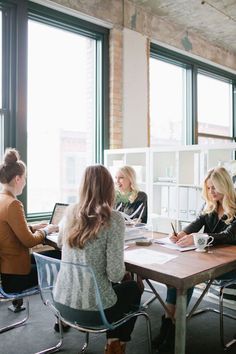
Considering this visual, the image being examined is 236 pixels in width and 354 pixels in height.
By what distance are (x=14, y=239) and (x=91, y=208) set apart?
2.67 feet

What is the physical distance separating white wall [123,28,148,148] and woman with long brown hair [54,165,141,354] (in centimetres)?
297

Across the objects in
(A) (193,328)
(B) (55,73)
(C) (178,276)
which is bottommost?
(A) (193,328)

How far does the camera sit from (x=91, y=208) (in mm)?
1793

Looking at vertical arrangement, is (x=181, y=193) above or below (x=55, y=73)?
below

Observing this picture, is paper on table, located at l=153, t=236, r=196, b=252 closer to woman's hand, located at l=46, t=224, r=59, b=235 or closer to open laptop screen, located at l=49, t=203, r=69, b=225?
woman's hand, located at l=46, t=224, r=59, b=235

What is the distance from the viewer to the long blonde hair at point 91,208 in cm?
172

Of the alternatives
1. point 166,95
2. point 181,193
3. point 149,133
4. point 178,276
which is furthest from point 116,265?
point 166,95

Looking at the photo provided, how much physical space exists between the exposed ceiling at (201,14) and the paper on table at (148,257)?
3.87 metres

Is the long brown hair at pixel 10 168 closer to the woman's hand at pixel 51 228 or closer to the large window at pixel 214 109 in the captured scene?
the woman's hand at pixel 51 228

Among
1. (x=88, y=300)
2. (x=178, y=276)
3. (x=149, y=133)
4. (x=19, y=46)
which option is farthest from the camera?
(x=149, y=133)

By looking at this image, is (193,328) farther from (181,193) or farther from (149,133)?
(149,133)

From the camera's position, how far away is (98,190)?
1.83 meters

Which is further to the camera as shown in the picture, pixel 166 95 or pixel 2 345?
pixel 166 95

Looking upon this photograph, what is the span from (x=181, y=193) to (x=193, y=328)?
1.55 metres
